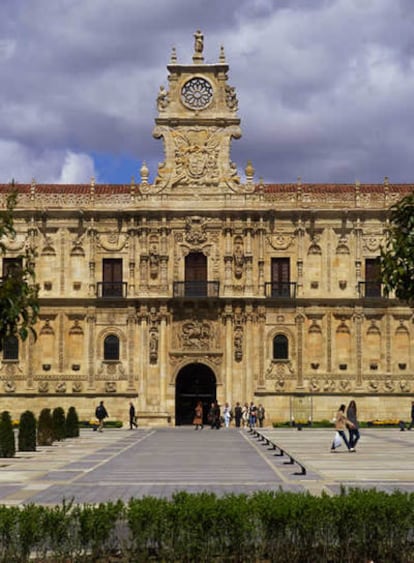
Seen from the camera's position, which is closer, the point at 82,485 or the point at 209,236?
the point at 82,485

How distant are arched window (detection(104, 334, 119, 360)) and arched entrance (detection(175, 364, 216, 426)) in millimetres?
3884

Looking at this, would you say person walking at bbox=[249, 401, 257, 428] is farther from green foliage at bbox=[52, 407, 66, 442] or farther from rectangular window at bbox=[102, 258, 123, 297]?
green foliage at bbox=[52, 407, 66, 442]

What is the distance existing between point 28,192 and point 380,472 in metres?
38.8

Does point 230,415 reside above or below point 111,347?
below

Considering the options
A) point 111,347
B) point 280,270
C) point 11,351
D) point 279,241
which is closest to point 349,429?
point 280,270

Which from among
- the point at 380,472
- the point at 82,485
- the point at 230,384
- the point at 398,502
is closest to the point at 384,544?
the point at 398,502

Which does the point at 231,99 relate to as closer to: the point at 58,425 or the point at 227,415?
the point at 227,415

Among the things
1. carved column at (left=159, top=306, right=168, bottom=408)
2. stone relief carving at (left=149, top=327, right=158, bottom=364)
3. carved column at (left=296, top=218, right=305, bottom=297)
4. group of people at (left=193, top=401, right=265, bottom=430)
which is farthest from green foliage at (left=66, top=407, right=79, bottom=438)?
carved column at (left=296, top=218, right=305, bottom=297)

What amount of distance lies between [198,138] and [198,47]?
5.67 metres

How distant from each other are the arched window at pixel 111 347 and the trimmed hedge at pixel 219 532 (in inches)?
1793

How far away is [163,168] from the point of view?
200 ft

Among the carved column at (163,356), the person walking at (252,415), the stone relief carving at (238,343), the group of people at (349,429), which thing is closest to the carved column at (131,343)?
the carved column at (163,356)

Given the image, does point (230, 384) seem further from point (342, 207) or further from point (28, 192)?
point (28, 192)

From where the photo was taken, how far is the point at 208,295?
6000cm
